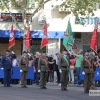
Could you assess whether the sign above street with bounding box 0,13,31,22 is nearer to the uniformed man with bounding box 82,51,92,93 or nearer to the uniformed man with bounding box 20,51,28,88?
the uniformed man with bounding box 20,51,28,88

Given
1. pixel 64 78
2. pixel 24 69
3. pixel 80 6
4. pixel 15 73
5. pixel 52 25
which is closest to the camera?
pixel 64 78

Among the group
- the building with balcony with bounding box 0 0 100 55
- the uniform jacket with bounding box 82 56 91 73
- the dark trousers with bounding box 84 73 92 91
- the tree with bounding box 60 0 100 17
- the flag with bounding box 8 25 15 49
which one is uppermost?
the tree with bounding box 60 0 100 17

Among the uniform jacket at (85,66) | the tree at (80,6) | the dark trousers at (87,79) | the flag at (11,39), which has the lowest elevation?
the dark trousers at (87,79)

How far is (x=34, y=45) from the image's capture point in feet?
117

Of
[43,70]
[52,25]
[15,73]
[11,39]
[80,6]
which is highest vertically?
[80,6]

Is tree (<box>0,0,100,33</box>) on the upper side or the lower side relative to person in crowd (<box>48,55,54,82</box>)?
upper

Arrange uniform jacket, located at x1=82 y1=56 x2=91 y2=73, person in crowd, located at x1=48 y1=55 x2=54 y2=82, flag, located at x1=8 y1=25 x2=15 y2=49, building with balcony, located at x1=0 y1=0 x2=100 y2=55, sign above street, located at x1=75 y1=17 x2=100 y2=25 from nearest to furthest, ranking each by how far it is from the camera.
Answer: uniform jacket, located at x1=82 y1=56 x2=91 y2=73 < person in crowd, located at x1=48 y1=55 x2=54 y2=82 < flag, located at x1=8 y1=25 x2=15 y2=49 < sign above street, located at x1=75 y1=17 x2=100 y2=25 < building with balcony, located at x1=0 y1=0 x2=100 y2=55

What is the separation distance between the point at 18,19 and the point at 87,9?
671 cm

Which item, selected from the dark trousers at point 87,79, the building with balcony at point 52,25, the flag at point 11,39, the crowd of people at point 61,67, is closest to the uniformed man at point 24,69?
the crowd of people at point 61,67

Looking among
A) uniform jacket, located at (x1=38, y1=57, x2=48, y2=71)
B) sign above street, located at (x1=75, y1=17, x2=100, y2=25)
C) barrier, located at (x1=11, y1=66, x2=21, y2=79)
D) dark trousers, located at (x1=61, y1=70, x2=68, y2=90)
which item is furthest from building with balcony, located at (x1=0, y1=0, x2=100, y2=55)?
dark trousers, located at (x1=61, y1=70, x2=68, y2=90)

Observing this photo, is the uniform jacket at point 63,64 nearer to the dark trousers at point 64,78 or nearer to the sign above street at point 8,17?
the dark trousers at point 64,78

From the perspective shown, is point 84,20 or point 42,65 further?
point 84,20

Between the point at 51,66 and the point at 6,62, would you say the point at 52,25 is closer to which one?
the point at 51,66

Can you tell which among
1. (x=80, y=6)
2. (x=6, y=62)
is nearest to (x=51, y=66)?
(x=6, y=62)
